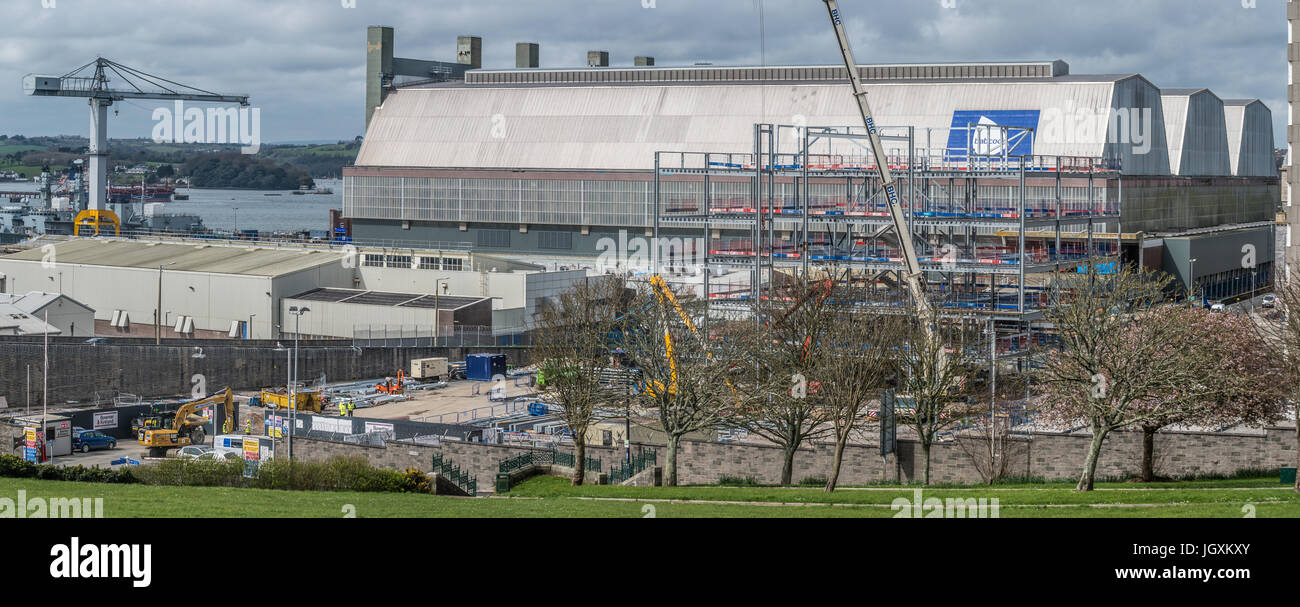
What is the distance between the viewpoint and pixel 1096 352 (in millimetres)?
33250

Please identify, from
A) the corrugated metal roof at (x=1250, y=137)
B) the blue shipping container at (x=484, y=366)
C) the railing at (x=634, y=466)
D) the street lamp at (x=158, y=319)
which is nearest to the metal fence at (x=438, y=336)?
the blue shipping container at (x=484, y=366)

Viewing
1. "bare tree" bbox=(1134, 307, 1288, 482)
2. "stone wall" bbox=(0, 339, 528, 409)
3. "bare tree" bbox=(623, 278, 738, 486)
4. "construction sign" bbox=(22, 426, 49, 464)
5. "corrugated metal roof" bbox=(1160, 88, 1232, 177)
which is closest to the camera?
"bare tree" bbox=(1134, 307, 1288, 482)

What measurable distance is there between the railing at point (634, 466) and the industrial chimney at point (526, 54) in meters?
86.6

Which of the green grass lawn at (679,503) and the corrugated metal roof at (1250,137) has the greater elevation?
the corrugated metal roof at (1250,137)

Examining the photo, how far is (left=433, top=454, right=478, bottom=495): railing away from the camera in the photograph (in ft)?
128

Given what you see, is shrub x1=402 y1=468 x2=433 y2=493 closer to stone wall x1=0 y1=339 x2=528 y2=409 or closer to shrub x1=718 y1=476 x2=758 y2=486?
shrub x1=718 y1=476 x2=758 y2=486

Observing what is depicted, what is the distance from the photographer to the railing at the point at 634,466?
131ft

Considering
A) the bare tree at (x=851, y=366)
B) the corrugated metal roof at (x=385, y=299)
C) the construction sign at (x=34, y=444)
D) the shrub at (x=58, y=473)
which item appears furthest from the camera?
the corrugated metal roof at (x=385, y=299)

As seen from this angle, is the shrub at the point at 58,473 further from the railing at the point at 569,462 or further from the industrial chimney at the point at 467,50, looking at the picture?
the industrial chimney at the point at 467,50

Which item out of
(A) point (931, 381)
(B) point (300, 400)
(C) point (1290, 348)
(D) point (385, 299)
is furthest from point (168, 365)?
(C) point (1290, 348)

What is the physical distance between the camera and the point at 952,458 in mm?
37938

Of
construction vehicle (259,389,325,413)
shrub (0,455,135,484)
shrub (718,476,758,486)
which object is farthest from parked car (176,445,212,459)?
shrub (718,476,758,486)

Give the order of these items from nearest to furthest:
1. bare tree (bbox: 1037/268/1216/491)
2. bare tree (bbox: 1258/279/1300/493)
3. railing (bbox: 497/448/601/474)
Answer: bare tree (bbox: 1258/279/1300/493), bare tree (bbox: 1037/268/1216/491), railing (bbox: 497/448/601/474)

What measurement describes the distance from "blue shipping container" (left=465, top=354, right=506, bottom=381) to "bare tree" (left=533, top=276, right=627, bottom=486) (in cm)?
1845
